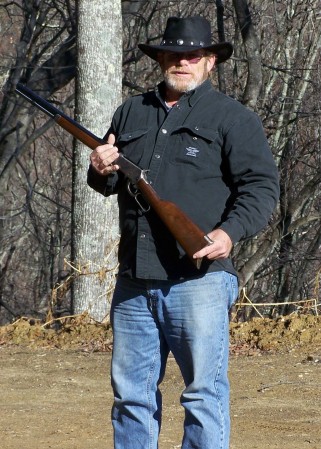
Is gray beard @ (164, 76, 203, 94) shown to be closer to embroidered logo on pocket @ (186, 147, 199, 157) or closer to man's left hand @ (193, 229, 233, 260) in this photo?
embroidered logo on pocket @ (186, 147, 199, 157)

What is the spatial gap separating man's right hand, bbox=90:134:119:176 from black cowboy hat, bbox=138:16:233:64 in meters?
0.43

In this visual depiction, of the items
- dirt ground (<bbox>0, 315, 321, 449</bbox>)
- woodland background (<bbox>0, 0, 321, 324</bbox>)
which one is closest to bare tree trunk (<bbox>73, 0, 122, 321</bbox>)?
dirt ground (<bbox>0, 315, 321, 449</bbox>)

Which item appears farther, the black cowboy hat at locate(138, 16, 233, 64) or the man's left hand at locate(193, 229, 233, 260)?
the black cowboy hat at locate(138, 16, 233, 64)

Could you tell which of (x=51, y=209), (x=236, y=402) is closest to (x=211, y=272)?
(x=236, y=402)

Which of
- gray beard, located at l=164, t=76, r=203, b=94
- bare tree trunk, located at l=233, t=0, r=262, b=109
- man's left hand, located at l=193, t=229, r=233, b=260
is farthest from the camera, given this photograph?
bare tree trunk, located at l=233, t=0, r=262, b=109

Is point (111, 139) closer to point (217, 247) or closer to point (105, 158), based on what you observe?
point (105, 158)

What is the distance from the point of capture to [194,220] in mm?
3721

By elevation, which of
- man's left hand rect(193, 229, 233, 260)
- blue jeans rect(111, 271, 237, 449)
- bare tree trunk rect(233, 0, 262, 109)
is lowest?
blue jeans rect(111, 271, 237, 449)

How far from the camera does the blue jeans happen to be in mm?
3707

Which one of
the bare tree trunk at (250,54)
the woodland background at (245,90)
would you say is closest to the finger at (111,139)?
the woodland background at (245,90)

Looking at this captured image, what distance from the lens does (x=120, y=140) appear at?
3.87 metres

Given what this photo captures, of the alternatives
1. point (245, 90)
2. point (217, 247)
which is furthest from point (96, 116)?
point (245, 90)

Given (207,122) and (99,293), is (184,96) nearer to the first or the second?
(207,122)

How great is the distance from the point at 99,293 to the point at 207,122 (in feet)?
17.3
